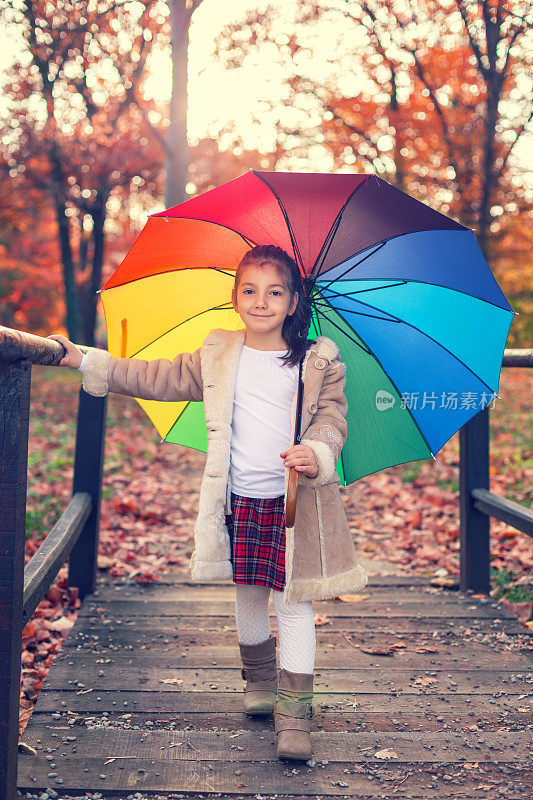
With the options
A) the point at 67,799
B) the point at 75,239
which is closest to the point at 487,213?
the point at 67,799

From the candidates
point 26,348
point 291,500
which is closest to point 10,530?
point 26,348

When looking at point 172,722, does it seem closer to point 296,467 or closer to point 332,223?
point 296,467

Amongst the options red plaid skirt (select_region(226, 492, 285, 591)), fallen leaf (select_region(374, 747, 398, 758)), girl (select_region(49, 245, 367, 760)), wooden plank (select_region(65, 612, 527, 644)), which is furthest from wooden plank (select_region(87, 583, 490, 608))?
fallen leaf (select_region(374, 747, 398, 758))

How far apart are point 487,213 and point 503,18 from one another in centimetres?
327

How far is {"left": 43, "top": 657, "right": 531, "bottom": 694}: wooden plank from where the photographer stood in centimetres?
295

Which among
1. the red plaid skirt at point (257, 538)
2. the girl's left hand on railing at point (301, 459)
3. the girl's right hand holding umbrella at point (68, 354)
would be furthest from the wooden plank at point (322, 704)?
the girl's right hand holding umbrella at point (68, 354)

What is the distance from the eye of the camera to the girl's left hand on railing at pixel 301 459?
2486 millimetres

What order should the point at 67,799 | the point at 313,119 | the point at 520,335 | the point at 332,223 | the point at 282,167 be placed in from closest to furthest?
the point at 67,799 → the point at 332,223 → the point at 313,119 → the point at 282,167 → the point at 520,335

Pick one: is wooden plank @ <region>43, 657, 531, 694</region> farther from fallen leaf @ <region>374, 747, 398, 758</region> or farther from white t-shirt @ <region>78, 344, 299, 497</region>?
white t-shirt @ <region>78, 344, 299, 497</region>

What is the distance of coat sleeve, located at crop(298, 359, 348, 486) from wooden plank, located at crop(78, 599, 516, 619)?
1.42 metres

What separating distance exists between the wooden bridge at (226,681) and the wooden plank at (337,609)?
0.03 ft

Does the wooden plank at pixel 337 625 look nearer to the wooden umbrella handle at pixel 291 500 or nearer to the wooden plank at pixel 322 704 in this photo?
the wooden plank at pixel 322 704

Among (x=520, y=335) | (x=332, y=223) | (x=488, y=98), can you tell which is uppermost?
(x=488, y=98)

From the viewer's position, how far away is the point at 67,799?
2.20 m
